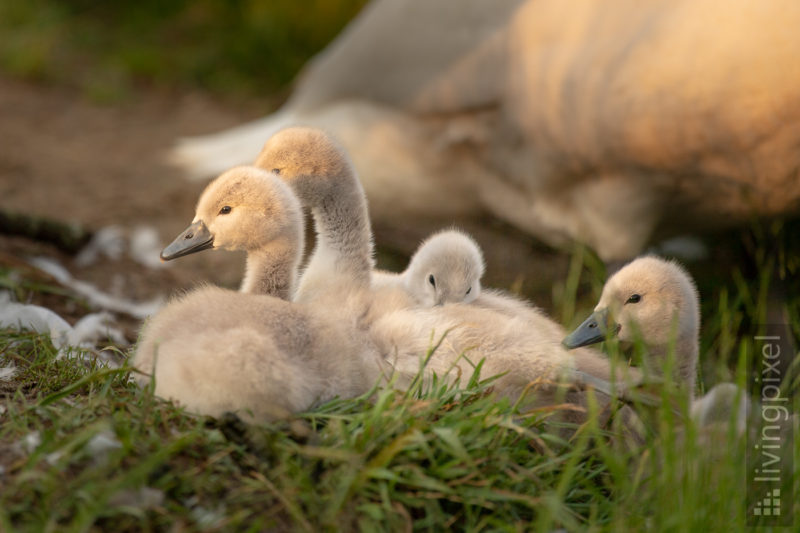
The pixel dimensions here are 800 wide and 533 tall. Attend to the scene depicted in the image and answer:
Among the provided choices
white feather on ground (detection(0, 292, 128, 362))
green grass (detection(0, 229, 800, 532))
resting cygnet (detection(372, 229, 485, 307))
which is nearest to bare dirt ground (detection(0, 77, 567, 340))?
white feather on ground (detection(0, 292, 128, 362))

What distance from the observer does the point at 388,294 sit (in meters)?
2.41

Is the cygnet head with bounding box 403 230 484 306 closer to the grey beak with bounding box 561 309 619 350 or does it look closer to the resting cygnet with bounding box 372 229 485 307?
the resting cygnet with bounding box 372 229 485 307

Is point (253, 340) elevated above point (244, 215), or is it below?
below

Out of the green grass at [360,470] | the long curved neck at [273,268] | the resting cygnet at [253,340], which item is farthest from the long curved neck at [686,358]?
the long curved neck at [273,268]

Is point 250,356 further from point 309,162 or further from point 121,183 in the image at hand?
point 121,183

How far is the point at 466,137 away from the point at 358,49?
0.64m

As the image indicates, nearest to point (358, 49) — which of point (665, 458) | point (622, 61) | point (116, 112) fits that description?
point (622, 61)

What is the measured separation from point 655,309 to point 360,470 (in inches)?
38.1

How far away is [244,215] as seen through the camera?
2377 mm

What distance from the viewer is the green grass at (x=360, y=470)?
5.64 feet

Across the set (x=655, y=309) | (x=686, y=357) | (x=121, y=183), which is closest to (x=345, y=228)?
(x=655, y=309)

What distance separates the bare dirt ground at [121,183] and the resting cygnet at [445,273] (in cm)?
95

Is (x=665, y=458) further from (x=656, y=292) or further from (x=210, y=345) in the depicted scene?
(x=210, y=345)

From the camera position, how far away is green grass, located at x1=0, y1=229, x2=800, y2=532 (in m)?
1.72
